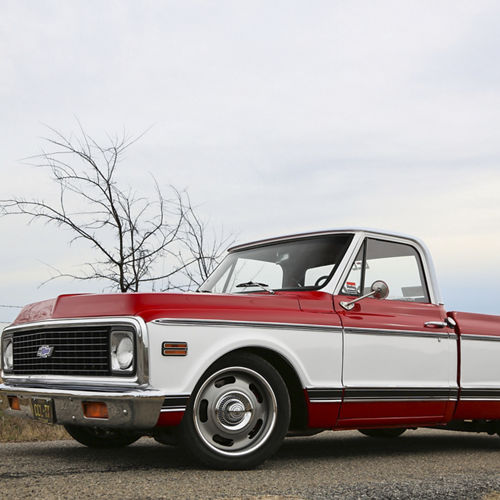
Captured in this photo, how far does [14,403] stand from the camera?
20.1ft

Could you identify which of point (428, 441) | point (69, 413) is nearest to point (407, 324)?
point (428, 441)

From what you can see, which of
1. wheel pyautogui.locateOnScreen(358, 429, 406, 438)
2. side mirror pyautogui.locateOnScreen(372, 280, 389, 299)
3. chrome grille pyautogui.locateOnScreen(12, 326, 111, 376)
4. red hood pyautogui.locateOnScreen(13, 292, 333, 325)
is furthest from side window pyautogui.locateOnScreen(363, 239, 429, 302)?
chrome grille pyautogui.locateOnScreen(12, 326, 111, 376)

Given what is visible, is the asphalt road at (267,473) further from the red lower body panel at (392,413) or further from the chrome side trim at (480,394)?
the chrome side trim at (480,394)

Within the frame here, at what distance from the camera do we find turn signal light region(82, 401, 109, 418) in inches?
206

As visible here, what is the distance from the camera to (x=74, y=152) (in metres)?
11.9

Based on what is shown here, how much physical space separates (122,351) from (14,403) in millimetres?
1366

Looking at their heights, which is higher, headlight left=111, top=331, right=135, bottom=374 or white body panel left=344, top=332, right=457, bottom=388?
headlight left=111, top=331, right=135, bottom=374

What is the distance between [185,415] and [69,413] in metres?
0.80

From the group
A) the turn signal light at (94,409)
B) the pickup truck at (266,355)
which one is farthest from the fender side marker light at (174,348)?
the turn signal light at (94,409)

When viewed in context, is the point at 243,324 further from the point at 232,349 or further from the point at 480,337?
the point at 480,337

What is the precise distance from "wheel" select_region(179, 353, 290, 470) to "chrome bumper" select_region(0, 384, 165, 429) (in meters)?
0.29

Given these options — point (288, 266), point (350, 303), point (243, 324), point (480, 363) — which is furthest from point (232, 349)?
point (480, 363)

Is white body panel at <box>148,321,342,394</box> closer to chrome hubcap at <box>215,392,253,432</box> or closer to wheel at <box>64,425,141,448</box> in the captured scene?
chrome hubcap at <box>215,392,253,432</box>

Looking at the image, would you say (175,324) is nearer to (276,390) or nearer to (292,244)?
(276,390)
